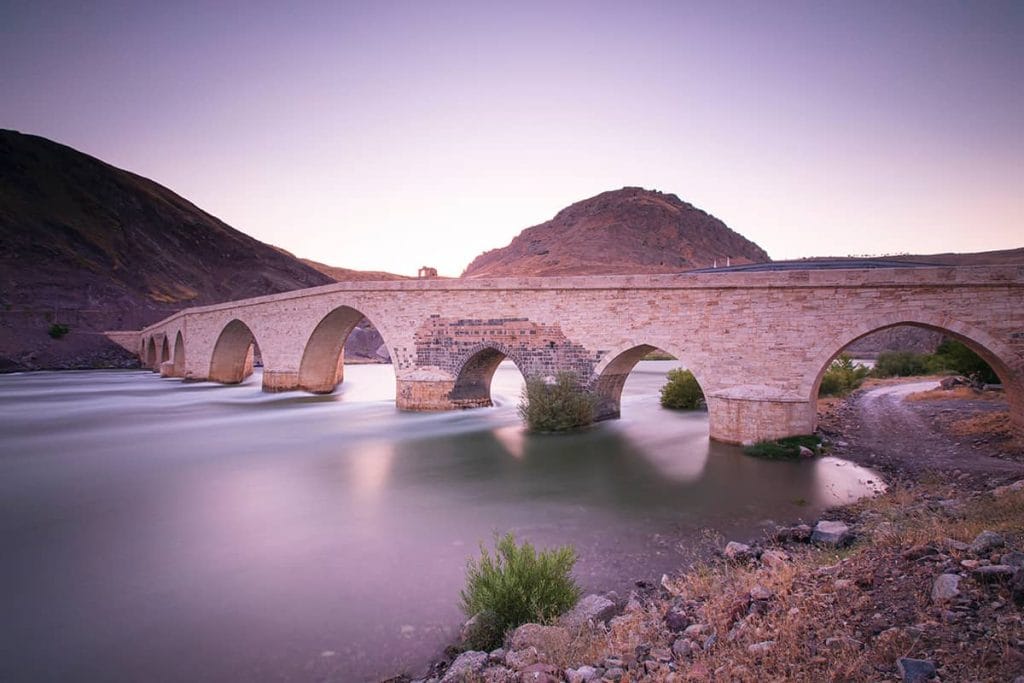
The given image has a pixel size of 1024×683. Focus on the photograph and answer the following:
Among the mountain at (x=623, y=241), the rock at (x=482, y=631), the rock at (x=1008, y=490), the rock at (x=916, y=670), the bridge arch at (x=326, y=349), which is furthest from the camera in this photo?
the mountain at (x=623, y=241)

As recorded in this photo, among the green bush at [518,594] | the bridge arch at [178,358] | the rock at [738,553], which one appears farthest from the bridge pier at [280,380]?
the rock at [738,553]

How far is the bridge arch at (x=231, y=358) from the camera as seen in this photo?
27.8 m

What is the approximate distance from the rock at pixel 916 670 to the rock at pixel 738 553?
273 centimetres

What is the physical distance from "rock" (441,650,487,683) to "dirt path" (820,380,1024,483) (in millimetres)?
7391

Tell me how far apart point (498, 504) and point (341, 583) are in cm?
296

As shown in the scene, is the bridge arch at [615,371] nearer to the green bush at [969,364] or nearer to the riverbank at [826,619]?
the riverbank at [826,619]

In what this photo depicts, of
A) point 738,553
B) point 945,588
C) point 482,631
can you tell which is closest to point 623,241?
point 738,553

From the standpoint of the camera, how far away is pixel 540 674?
298 centimetres

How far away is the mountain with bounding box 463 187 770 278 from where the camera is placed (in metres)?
45.2

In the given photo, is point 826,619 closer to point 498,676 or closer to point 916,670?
point 916,670

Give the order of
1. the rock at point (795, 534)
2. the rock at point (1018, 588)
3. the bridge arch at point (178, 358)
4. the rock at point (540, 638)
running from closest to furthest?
the rock at point (1018, 588), the rock at point (540, 638), the rock at point (795, 534), the bridge arch at point (178, 358)

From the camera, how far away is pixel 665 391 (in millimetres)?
17406

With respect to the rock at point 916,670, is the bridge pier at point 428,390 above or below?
below

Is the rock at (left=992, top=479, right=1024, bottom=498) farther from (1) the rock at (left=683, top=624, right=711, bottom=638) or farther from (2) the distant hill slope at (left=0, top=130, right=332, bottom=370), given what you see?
(2) the distant hill slope at (left=0, top=130, right=332, bottom=370)
